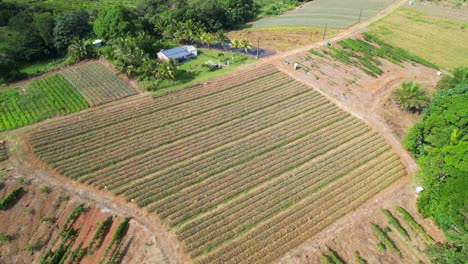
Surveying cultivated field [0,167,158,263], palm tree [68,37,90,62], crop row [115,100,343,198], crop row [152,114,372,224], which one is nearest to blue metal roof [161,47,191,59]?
palm tree [68,37,90,62]

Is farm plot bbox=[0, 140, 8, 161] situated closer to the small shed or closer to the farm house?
the farm house

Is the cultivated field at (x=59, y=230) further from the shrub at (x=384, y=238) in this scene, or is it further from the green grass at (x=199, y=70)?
the green grass at (x=199, y=70)

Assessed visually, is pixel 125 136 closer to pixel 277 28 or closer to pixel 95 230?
pixel 95 230

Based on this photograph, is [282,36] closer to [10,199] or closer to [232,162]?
[232,162]

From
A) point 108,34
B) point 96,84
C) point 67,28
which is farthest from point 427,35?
point 67,28

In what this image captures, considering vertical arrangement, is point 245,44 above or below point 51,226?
above

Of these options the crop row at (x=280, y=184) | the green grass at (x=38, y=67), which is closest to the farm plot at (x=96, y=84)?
the green grass at (x=38, y=67)
